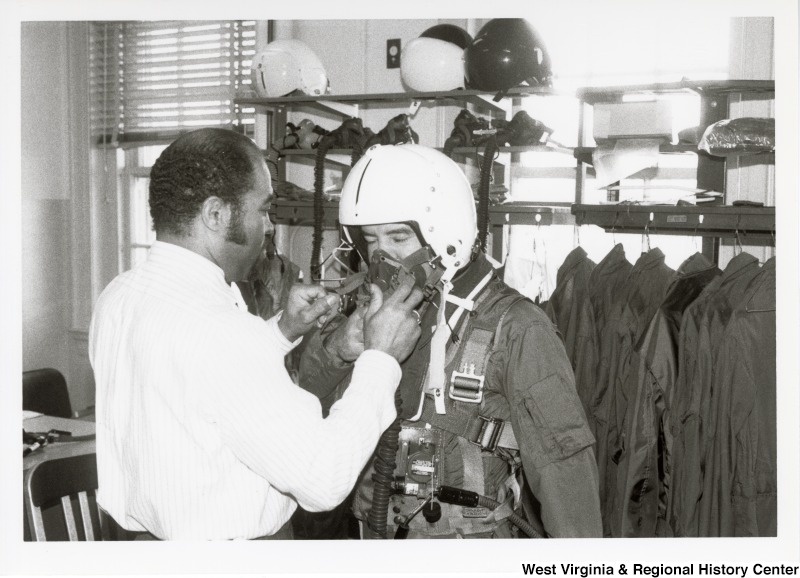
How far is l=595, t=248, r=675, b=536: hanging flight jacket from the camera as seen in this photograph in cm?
302

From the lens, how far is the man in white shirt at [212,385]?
1602 millimetres

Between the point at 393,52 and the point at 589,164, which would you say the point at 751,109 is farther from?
the point at 393,52

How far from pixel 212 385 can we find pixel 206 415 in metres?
0.09

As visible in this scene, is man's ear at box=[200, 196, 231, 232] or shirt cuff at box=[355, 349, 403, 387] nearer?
shirt cuff at box=[355, 349, 403, 387]

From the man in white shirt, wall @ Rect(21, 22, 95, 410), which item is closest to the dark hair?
the man in white shirt

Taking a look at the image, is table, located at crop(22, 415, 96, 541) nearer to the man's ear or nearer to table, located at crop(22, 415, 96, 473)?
table, located at crop(22, 415, 96, 473)

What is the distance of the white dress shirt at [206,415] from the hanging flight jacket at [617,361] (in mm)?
1585

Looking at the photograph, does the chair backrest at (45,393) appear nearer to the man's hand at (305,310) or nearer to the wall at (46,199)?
the wall at (46,199)

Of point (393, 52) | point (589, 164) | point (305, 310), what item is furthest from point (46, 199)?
point (305, 310)

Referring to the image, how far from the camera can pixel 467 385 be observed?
6.36 feet

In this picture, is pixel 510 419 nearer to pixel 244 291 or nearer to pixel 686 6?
pixel 686 6

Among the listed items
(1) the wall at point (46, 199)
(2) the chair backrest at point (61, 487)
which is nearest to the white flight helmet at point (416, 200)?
(2) the chair backrest at point (61, 487)

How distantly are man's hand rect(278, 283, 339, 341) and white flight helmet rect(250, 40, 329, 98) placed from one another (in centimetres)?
239

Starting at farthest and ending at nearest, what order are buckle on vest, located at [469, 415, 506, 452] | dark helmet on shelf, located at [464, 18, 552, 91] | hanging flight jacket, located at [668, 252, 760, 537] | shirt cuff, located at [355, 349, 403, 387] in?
1. dark helmet on shelf, located at [464, 18, 552, 91]
2. hanging flight jacket, located at [668, 252, 760, 537]
3. buckle on vest, located at [469, 415, 506, 452]
4. shirt cuff, located at [355, 349, 403, 387]
